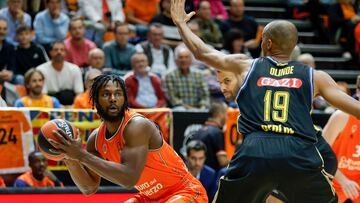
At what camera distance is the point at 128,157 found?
5402 mm

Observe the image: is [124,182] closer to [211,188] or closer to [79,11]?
→ [211,188]

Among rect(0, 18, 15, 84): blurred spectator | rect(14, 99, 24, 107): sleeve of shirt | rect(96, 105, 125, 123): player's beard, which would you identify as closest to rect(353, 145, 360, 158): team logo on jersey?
rect(96, 105, 125, 123): player's beard

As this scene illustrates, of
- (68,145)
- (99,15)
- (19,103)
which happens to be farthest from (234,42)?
(68,145)

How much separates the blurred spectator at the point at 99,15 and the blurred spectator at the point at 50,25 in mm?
453

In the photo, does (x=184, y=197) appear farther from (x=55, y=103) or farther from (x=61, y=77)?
(x=61, y=77)

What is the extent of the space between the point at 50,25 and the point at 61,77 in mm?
1330

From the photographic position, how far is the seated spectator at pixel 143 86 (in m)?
10.9

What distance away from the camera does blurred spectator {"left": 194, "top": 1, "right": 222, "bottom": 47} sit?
41.6 feet

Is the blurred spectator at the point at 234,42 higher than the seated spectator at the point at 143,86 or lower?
higher

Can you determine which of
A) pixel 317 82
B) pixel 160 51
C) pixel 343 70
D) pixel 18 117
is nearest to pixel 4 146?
pixel 18 117

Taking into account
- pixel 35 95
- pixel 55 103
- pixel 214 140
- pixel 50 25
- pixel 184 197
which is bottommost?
pixel 214 140

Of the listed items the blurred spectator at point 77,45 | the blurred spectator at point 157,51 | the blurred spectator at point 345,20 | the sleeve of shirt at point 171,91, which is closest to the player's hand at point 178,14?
the sleeve of shirt at point 171,91

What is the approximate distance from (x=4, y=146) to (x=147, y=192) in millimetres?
3684

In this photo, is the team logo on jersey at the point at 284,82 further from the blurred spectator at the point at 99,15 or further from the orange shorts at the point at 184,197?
the blurred spectator at the point at 99,15
